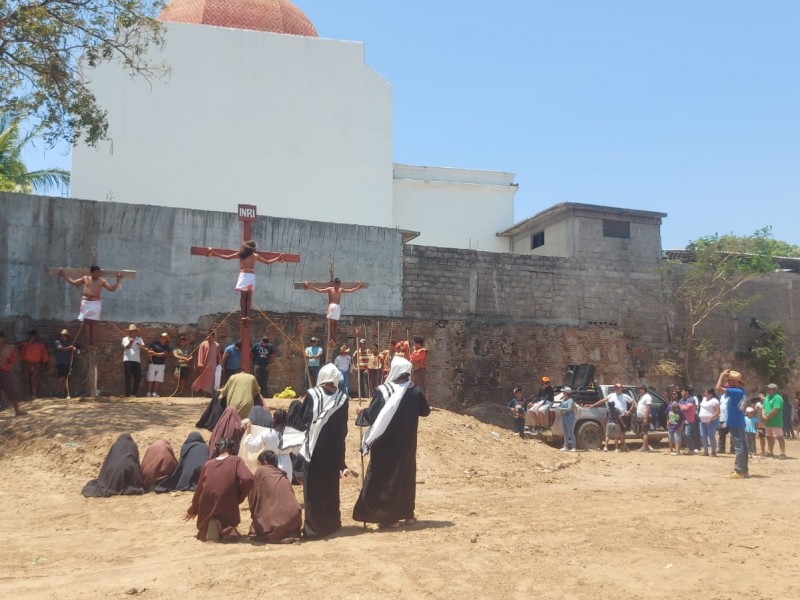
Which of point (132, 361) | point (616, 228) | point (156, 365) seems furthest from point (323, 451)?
point (616, 228)

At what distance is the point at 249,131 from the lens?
84.1ft

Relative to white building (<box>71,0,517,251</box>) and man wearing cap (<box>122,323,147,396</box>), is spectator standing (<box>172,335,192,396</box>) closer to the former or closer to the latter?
man wearing cap (<box>122,323,147,396</box>)

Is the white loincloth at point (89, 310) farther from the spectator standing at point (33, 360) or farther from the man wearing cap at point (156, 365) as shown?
the spectator standing at point (33, 360)

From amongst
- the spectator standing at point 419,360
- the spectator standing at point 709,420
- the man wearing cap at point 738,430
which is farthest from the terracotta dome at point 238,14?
the man wearing cap at point 738,430

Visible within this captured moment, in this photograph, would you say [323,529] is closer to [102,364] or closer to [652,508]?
[652,508]

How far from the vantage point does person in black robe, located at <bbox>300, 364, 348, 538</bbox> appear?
7.67 m

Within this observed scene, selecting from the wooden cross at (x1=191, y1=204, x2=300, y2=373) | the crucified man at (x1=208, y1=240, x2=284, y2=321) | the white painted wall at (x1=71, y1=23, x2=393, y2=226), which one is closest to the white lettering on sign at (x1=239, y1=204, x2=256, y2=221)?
the wooden cross at (x1=191, y1=204, x2=300, y2=373)

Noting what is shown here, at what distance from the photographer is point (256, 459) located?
8344 millimetres

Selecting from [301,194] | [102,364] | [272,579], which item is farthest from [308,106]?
[272,579]

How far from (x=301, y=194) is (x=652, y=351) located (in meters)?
12.5

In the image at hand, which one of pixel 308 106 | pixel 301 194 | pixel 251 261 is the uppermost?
pixel 308 106

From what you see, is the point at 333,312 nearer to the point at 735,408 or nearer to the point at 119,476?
the point at 119,476

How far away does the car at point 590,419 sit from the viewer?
16766mm

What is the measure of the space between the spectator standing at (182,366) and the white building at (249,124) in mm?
8268
